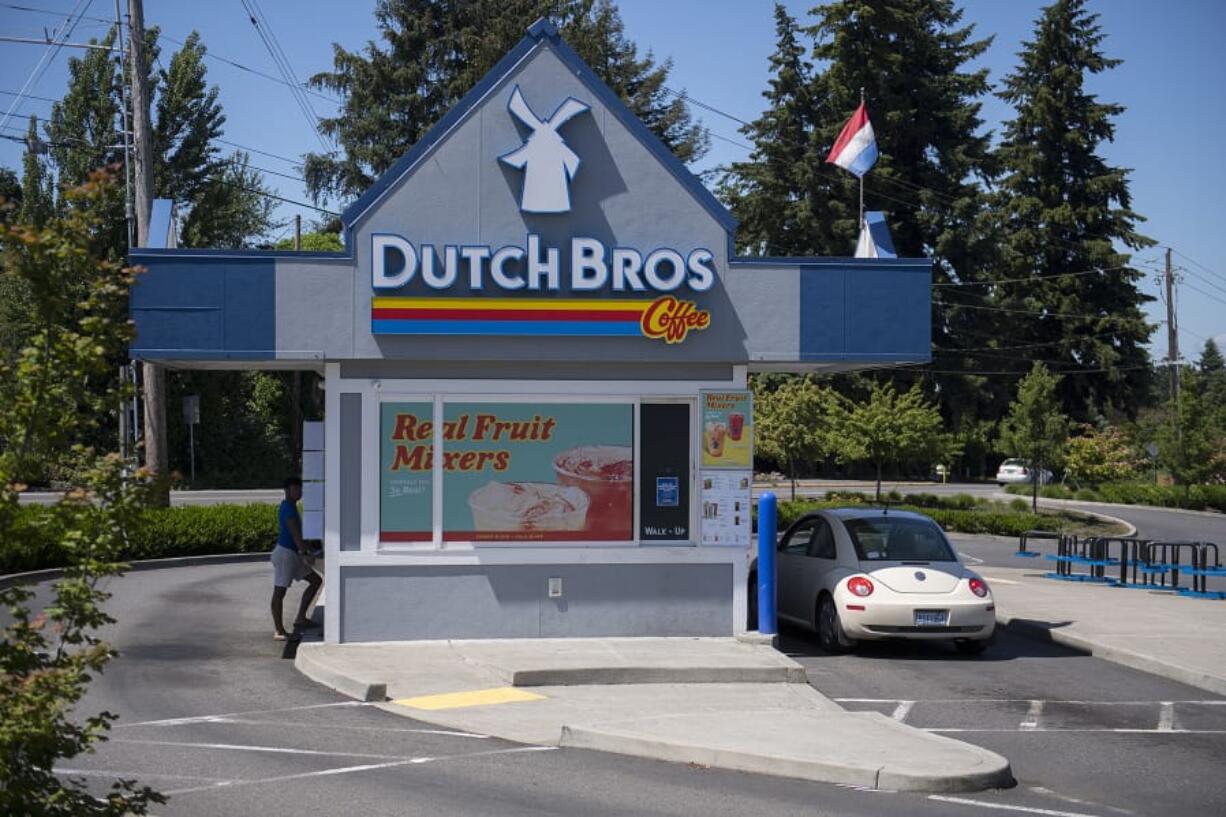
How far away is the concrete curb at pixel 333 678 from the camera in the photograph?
11875 millimetres

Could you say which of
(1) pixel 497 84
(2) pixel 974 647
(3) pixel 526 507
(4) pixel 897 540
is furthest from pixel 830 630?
(1) pixel 497 84

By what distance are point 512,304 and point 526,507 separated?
2.33 meters

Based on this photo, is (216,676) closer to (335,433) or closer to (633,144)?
(335,433)

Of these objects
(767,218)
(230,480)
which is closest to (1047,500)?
(767,218)

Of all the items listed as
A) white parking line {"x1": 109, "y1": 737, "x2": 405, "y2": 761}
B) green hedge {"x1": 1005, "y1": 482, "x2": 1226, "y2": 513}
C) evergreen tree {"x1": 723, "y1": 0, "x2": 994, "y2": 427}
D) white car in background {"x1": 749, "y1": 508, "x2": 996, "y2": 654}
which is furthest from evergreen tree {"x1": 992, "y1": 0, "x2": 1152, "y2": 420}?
white parking line {"x1": 109, "y1": 737, "x2": 405, "y2": 761}

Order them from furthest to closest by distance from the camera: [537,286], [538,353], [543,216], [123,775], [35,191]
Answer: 1. [35,191]
2. [543,216]
3. [538,353]
4. [537,286]
5. [123,775]

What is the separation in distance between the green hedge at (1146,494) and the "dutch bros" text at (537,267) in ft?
140

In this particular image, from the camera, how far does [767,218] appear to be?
62.4m

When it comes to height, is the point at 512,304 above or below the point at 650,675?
above

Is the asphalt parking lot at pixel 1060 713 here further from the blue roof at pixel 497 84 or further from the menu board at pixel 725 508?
the blue roof at pixel 497 84

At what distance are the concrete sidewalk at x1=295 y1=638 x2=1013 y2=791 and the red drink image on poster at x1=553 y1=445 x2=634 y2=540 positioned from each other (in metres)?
1.33

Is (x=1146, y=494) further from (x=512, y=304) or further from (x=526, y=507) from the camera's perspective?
(x=512, y=304)

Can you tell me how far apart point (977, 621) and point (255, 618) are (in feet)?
30.2

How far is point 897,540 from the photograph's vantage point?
50.5 feet
